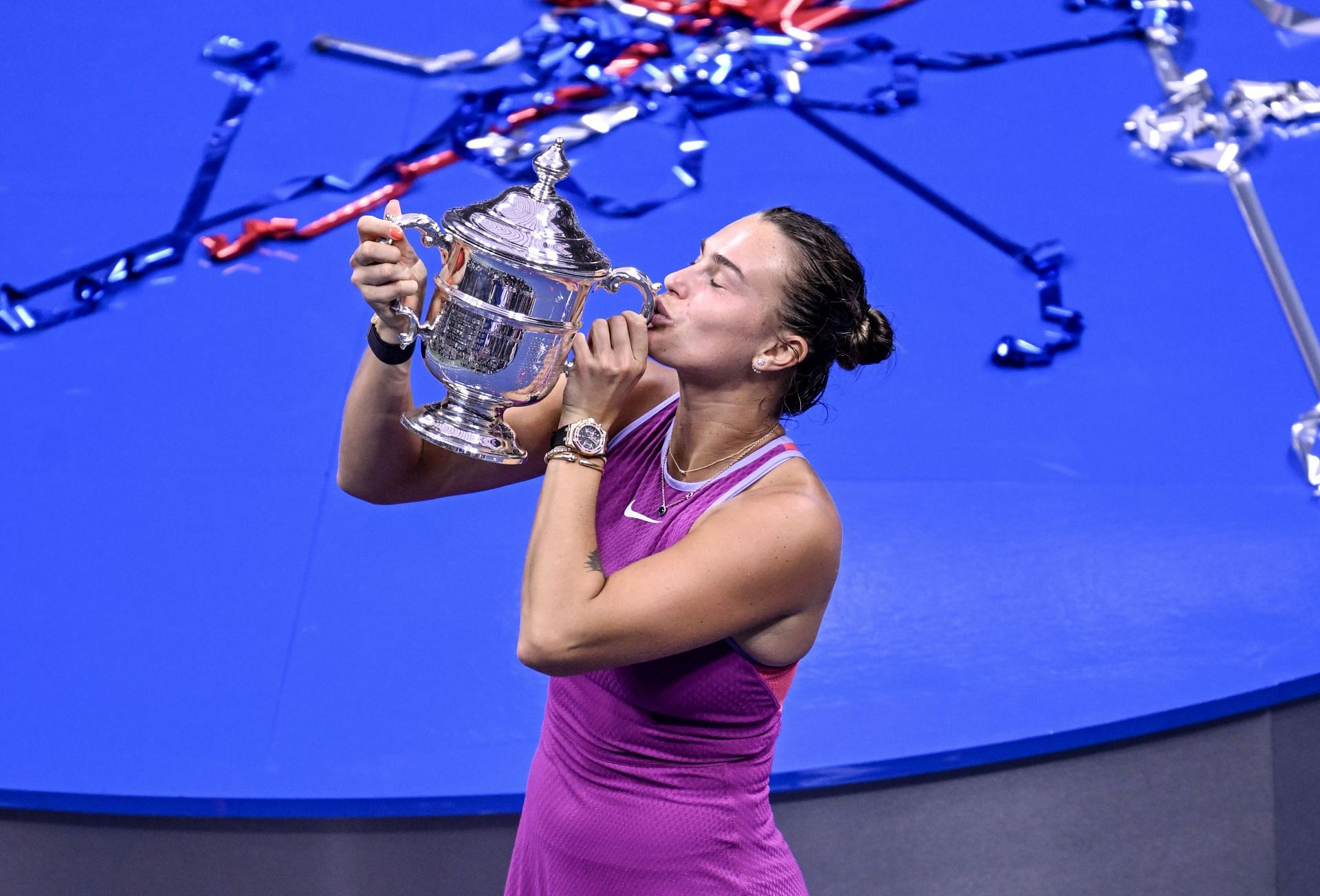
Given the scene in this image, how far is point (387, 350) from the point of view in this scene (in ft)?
4.66

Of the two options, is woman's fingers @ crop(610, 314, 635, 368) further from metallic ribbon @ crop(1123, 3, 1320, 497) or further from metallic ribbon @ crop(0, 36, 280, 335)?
metallic ribbon @ crop(1123, 3, 1320, 497)

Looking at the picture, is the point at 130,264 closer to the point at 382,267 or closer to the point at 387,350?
the point at 387,350

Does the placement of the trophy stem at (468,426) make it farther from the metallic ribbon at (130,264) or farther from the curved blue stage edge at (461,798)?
the metallic ribbon at (130,264)

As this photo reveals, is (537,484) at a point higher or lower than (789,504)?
lower

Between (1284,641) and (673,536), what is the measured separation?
1627 mm

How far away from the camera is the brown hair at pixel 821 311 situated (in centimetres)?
145

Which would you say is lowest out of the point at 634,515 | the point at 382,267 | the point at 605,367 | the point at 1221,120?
the point at 1221,120

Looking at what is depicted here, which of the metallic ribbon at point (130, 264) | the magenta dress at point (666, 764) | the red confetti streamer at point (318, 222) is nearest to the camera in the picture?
the magenta dress at point (666, 764)

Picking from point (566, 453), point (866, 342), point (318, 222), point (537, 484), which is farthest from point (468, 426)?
point (318, 222)

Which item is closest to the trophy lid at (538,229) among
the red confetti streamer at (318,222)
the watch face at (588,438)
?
the watch face at (588,438)

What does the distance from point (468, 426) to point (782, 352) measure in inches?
14.6

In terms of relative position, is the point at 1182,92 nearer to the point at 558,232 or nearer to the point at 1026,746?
the point at 1026,746

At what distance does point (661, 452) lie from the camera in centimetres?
150

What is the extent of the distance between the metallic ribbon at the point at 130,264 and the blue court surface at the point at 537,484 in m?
0.05
